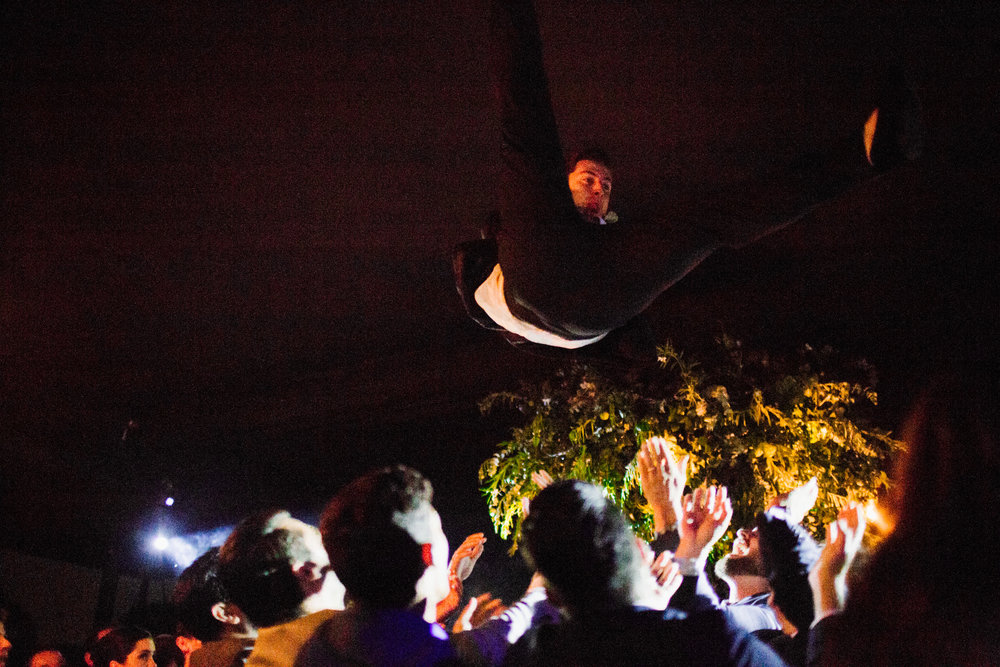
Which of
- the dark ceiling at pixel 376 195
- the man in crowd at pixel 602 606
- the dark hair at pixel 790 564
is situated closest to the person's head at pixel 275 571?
the man in crowd at pixel 602 606

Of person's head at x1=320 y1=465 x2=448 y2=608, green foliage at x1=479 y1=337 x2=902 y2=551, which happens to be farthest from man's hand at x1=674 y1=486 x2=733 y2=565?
green foliage at x1=479 y1=337 x2=902 y2=551

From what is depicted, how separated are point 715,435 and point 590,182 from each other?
1.12m

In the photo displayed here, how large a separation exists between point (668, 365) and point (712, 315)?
4.87 feet

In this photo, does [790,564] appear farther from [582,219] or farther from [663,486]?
[582,219]

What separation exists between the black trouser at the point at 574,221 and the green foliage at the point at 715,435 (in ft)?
3.66

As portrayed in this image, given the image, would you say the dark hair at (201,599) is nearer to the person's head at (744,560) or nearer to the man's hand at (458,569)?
the man's hand at (458,569)

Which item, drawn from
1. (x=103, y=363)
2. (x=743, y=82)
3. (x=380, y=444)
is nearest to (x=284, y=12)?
(x=743, y=82)

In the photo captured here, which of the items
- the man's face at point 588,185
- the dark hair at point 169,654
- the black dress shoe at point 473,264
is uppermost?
the man's face at point 588,185

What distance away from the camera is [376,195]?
144 inches

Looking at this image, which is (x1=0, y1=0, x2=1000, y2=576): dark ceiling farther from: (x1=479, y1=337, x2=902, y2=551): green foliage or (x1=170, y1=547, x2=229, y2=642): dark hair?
(x1=170, y1=547, x2=229, y2=642): dark hair

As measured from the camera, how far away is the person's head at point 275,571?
66.5 inches

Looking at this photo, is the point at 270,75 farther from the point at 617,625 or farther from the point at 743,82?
the point at 617,625

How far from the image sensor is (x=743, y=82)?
9.54 ft

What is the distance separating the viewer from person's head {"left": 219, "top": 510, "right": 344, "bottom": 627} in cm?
169
